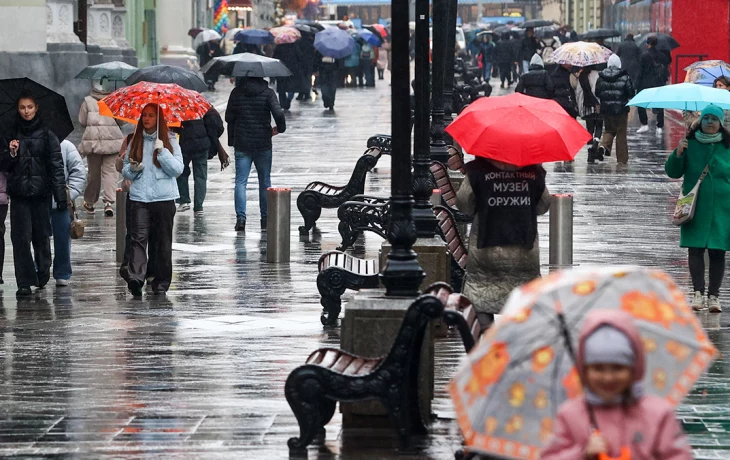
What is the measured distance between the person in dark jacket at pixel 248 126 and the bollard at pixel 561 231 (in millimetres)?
4236

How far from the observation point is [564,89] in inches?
1076

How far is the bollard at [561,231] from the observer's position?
47.8 feet

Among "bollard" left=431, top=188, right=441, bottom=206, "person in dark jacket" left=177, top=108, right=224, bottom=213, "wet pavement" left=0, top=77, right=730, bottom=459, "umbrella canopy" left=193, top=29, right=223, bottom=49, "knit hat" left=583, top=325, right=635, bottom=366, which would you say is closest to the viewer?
"knit hat" left=583, top=325, right=635, bottom=366

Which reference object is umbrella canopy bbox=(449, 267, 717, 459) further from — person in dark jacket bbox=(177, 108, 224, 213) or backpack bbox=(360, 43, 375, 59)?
backpack bbox=(360, 43, 375, 59)

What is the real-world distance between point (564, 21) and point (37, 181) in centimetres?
9187

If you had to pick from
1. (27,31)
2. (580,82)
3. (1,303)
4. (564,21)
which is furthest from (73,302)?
(564,21)

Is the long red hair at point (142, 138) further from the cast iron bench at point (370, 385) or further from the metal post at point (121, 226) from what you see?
the cast iron bench at point (370, 385)

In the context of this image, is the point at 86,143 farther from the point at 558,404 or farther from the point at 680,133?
the point at 680,133

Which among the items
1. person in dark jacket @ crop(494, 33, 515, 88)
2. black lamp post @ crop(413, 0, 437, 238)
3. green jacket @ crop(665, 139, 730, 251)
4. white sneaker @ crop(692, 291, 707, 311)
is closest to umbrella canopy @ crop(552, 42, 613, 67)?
white sneaker @ crop(692, 291, 707, 311)

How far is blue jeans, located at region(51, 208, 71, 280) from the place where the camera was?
13.4 m

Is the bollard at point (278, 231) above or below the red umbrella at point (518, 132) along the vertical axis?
below

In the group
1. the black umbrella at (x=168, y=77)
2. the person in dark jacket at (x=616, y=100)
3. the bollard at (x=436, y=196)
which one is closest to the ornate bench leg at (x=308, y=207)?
the black umbrella at (x=168, y=77)

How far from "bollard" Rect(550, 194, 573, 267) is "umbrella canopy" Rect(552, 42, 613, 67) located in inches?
544

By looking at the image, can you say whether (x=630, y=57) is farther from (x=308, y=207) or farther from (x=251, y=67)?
(x=308, y=207)
